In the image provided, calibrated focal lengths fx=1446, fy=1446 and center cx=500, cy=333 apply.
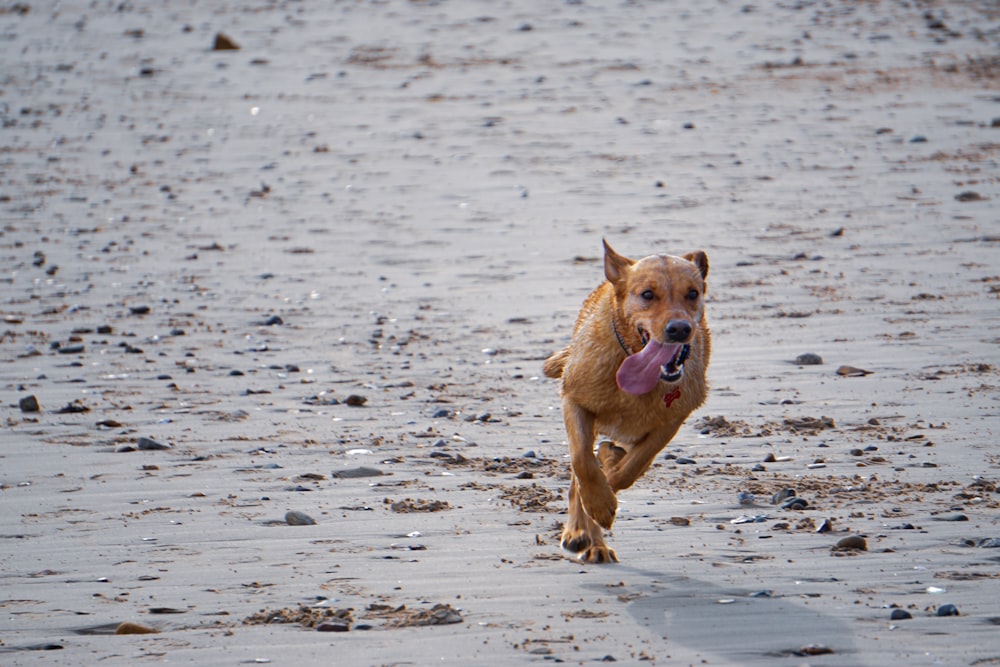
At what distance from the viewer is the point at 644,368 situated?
5.35m

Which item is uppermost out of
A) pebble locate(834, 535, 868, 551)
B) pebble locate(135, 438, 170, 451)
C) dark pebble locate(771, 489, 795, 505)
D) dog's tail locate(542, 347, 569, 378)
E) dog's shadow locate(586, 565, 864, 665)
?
dog's tail locate(542, 347, 569, 378)

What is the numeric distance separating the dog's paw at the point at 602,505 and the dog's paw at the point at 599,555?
0.34ft

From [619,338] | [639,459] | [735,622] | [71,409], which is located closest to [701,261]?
[619,338]

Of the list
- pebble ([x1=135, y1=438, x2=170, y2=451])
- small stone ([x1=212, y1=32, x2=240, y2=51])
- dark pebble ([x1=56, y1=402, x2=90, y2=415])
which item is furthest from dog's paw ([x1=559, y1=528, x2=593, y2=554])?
small stone ([x1=212, y1=32, x2=240, y2=51])

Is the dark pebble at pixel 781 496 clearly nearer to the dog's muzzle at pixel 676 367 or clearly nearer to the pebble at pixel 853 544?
the pebble at pixel 853 544

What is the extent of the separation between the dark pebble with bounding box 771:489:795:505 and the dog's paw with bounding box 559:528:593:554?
0.91 metres

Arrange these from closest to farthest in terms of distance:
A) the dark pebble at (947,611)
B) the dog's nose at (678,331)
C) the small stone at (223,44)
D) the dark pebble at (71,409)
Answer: the dark pebble at (947,611)
the dog's nose at (678,331)
the dark pebble at (71,409)
the small stone at (223,44)

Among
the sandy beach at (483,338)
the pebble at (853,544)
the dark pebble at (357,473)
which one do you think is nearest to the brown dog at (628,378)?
the sandy beach at (483,338)

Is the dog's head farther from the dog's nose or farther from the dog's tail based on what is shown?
the dog's tail

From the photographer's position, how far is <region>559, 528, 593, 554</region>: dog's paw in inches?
214

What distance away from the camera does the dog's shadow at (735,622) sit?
Answer: 4.35m

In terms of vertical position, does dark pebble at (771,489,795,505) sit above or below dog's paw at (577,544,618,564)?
below

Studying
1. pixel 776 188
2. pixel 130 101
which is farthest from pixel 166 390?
pixel 130 101

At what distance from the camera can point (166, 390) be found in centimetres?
803
